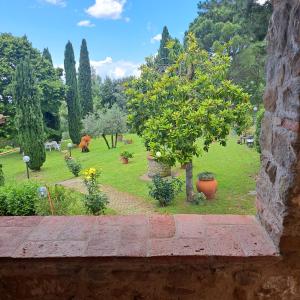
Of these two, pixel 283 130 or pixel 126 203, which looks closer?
pixel 283 130

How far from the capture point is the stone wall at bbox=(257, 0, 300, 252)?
93cm

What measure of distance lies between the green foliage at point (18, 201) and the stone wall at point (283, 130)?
4370 millimetres

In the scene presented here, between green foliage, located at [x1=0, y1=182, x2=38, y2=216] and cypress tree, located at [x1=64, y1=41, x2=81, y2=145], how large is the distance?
40.5 ft

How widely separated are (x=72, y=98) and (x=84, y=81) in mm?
2315

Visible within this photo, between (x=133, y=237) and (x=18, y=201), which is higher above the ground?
(x=133, y=237)

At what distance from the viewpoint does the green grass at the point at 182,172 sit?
5.99 metres

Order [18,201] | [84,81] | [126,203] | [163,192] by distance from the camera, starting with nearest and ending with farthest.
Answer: [18,201] → [163,192] → [126,203] → [84,81]

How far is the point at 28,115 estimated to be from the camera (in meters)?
12.0

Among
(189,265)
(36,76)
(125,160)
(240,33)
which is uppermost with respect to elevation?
(240,33)

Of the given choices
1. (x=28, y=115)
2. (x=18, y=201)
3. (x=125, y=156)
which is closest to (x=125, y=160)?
(x=125, y=156)

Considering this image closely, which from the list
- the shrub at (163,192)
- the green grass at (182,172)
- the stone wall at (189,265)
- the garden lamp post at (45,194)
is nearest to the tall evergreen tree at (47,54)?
the green grass at (182,172)

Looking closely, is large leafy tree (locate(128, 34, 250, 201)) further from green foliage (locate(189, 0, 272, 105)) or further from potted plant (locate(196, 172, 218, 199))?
green foliage (locate(189, 0, 272, 105))

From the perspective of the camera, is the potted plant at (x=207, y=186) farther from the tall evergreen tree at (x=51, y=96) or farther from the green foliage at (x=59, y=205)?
the tall evergreen tree at (x=51, y=96)

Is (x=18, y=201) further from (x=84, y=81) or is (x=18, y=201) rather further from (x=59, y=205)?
(x=84, y=81)
